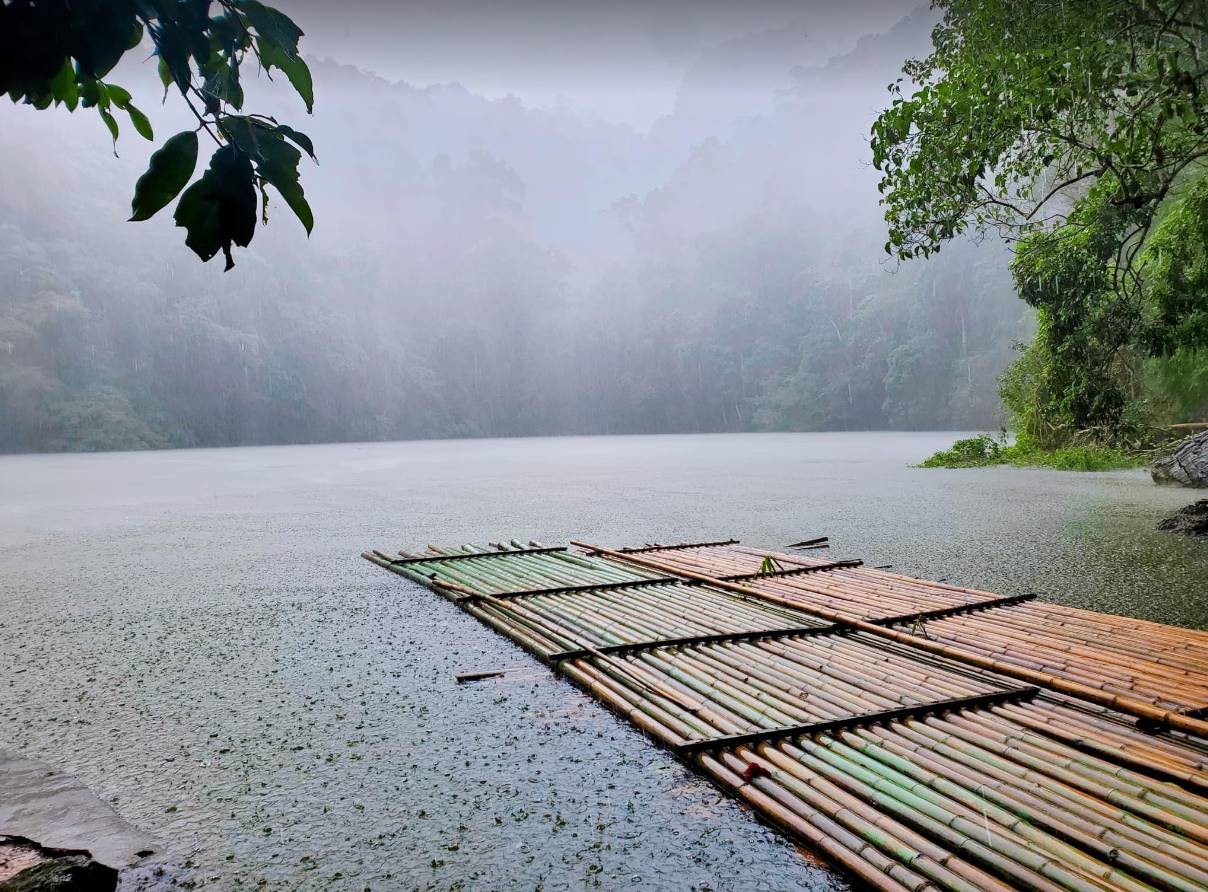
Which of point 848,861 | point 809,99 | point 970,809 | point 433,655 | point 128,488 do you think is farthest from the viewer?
point 809,99

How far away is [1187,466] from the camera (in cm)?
730

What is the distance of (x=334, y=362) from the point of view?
3572cm

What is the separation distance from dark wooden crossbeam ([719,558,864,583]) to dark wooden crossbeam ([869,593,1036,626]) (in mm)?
867

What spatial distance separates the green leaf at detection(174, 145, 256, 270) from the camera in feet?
2.16

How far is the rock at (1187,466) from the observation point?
7180 mm

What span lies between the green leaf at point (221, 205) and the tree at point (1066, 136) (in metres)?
3.48

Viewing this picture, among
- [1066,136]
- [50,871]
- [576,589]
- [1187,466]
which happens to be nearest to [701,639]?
[576,589]

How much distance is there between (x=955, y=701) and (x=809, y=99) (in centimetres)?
6048

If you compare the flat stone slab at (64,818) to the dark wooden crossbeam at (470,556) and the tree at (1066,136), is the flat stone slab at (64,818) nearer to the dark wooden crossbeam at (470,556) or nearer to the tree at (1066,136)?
the dark wooden crossbeam at (470,556)

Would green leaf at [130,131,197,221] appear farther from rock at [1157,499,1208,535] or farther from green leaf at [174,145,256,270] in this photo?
rock at [1157,499,1208,535]

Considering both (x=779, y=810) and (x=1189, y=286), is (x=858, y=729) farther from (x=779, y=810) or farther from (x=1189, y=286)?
(x=1189, y=286)

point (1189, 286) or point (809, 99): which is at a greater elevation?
point (809, 99)

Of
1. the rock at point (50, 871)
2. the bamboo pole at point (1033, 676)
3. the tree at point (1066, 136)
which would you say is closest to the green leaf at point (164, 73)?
the rock at point (50, 871)

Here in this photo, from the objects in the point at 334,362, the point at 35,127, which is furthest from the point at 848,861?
the point at 35,127
